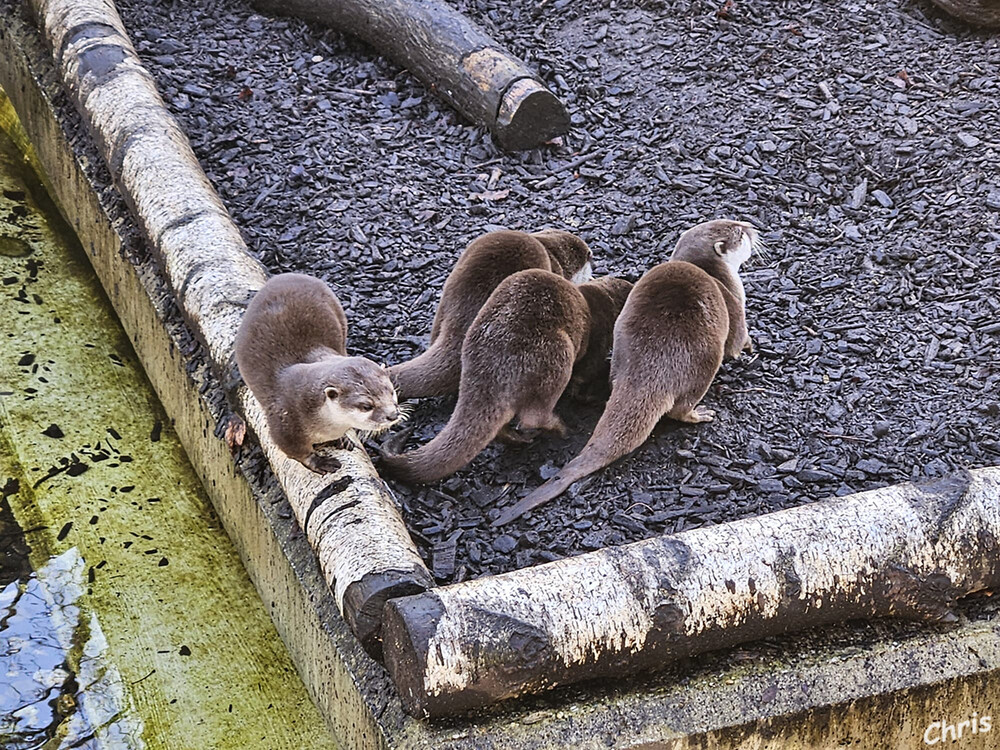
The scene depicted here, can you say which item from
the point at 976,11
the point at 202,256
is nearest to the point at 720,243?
the point at 202,256

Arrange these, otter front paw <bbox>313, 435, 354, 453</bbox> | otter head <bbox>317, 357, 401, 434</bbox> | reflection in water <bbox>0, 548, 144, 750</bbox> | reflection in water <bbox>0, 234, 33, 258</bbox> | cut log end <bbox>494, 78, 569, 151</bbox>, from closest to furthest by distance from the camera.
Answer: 1. otter head <bbox>317, 357, 401, 434</bbox>
2. otter front paw <bbox>313, 435, 354, 453</bbox>
3. reflection in water <bbox>0, 548, 144, 750</bbox>
4. cut log end <bbox>494, 78, 569, 151</bbox>
5. reflection in water <bbox>0, 234, 33, 258</bbox>

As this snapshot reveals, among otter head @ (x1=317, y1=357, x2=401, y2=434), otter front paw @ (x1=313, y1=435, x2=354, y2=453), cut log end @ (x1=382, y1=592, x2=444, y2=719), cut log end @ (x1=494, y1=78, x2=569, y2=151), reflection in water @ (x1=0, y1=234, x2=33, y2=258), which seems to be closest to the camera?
cut log end @ (x1=382, y1=592, x2=444, y2=719)

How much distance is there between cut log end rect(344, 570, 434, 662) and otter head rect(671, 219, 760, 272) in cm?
155

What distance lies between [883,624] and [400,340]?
1697mm

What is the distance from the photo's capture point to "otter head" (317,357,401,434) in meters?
2.95

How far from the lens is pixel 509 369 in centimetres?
327

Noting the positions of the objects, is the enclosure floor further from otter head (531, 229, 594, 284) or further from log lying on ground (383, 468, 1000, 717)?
log lying on ground (383, 468, 1000, 717)

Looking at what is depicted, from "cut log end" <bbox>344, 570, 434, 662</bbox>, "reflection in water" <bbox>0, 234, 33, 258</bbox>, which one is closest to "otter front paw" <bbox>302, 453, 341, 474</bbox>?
"cut log end" <bbox>344, 570, 434, 662</bbox>

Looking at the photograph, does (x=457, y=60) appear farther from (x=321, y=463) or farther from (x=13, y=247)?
(x=321, y=463)

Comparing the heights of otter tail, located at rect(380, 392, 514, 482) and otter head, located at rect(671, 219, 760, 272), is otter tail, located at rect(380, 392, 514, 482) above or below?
below

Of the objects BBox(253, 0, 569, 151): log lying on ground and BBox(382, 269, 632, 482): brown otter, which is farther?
BBox(253, 0, 569, 151): log lying on ground

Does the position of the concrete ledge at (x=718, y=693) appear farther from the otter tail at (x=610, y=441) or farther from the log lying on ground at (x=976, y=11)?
the log lying on ground at (x=976, y=11)

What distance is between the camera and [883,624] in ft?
9.23

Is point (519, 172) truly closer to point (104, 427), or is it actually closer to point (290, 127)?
point (290, 127)
